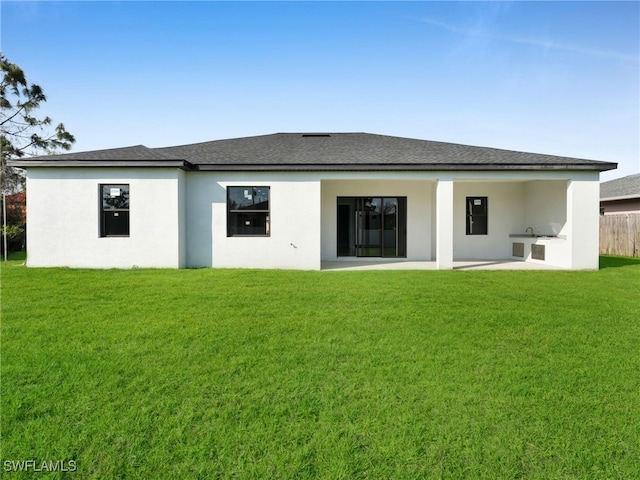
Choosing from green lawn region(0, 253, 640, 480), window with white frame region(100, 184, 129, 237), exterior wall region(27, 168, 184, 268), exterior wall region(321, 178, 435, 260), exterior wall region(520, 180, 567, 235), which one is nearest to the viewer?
green lawn region(0, 253, 640, 480)

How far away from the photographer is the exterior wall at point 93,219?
10.1m

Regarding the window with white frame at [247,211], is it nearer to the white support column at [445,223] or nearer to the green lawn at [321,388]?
the green lawn at [321,388]

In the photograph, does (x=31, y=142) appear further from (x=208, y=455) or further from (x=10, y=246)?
(x=208, y=455)

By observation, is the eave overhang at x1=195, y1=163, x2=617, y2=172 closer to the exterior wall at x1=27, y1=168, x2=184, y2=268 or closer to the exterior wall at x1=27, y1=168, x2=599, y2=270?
the exterior wall at x1=27, y1=168, x2=599, y2=270

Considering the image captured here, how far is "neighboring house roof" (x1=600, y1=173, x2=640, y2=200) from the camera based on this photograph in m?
17.7

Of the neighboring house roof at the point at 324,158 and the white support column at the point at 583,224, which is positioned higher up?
the neighboring house roof at the point at 324,158

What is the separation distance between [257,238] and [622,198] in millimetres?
19293

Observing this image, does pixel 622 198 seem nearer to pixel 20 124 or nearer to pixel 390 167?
pixel 390 167

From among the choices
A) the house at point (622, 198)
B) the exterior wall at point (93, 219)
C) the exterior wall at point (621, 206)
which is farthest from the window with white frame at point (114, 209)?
the exterior wall at point (621, 206)

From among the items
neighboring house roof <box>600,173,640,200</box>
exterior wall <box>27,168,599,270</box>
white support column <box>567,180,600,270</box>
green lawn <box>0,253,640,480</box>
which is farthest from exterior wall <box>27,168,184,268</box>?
neighboring house roof <box>600,173,640,200</box>

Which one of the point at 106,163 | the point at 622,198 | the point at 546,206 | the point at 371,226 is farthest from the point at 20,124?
Result: the point at 622,198

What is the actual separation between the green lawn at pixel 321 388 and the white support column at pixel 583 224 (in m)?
4.99

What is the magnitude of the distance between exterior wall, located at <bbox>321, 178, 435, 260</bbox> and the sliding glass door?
0.78ft

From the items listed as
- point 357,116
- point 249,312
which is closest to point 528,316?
point 249,312
